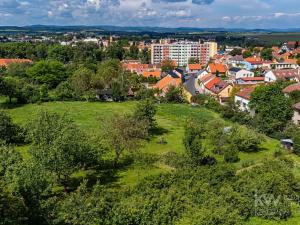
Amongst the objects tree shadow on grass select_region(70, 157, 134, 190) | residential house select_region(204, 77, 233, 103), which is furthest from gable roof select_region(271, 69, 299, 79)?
tree shadow on grass select_region(70, 157, 134, 190)

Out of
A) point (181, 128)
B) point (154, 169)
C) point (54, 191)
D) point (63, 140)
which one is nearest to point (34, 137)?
point (63, 140)

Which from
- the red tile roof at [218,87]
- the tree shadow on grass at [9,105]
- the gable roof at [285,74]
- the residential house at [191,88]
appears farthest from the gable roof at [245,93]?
the tree shadow on grass at [9,105]

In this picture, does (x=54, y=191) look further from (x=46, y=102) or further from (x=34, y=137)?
(x=46, y=102)

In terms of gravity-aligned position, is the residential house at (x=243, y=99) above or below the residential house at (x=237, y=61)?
below

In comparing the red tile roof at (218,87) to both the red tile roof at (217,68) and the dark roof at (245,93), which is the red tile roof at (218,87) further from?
the red tile roof at (217,68)

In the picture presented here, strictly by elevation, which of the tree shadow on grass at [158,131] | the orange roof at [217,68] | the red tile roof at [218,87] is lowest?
the tree shadow on grass at [158,131]
